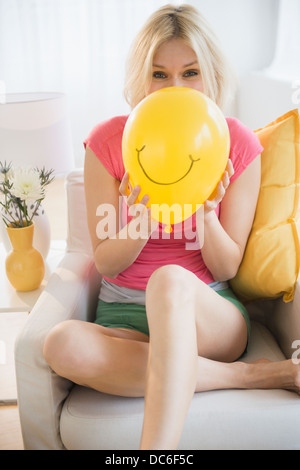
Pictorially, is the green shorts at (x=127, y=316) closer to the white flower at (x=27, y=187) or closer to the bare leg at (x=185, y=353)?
the bare leg at (x=185, y=353)

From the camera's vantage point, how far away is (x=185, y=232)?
1.44 m

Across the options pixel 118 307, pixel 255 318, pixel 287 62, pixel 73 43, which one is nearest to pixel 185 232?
pixel 118 307

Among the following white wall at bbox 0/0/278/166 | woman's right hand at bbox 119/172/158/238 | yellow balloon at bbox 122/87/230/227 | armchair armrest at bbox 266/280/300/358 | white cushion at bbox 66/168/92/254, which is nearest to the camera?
yellow balloon at bbox 122/87/230/227

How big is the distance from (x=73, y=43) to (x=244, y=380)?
3872 mm

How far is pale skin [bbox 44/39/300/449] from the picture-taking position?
3.54 feet

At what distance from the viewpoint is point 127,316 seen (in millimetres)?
1397

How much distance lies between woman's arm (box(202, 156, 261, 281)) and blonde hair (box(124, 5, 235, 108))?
0.87 ft

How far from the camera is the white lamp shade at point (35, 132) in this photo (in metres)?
1.71

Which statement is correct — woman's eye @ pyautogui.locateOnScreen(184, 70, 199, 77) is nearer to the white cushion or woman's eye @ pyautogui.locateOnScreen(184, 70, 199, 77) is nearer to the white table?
the white cushion

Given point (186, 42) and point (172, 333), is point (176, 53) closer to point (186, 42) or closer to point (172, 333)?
point (186, 42)

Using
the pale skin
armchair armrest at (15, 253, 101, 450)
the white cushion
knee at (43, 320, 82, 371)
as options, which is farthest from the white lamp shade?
knee at (43, 320, 82, 371)

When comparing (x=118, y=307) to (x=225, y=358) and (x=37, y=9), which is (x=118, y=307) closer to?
(x=225, y=358)

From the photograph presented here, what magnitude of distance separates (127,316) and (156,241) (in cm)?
24
